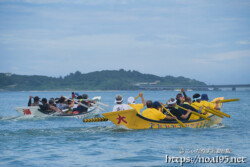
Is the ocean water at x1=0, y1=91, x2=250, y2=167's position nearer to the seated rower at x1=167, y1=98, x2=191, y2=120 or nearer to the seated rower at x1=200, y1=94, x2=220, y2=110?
the seated rower at x1=167, y1=98, x2=191, y2=120

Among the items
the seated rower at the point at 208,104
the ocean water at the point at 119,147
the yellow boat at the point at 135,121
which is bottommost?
the ocean water at the point at 119,147

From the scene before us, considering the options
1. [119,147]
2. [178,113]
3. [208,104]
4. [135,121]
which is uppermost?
[208,104]

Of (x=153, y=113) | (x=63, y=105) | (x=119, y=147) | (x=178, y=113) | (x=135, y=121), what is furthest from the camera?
(x=63, y=105)

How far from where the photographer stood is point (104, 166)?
36.2 ft

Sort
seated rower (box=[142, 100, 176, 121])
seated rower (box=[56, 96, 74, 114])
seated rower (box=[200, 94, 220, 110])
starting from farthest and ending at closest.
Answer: seated rower (box=[56, 96, 74, 114])
seated rower (box=[200, 94, 220, 110])
seated rower (box=[142, 100, 176, 121])

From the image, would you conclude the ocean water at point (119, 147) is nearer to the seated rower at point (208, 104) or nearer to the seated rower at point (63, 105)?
the seated rower at point (208, 104)

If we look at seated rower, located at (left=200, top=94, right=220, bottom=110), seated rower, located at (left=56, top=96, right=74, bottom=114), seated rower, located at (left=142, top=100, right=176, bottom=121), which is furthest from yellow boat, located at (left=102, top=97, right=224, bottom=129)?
seated rower, located at (left=56, top=96, right=74, bottom=114)

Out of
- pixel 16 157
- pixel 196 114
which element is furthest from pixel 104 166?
pixel 196 114

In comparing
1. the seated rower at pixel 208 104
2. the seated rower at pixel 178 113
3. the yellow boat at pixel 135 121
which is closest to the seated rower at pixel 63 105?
the seated rower at pixel 208 104

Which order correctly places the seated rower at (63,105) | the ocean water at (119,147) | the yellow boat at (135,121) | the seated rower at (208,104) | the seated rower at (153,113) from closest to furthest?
the ocean water at (119,147), the yellow boat at (135,121), the seated rower at (153,113), the seated rower at (208,104), the seated rower at (63,105)

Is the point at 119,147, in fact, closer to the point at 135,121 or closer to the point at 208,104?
the point at 135,121

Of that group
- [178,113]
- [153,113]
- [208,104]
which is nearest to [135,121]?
[153,113]

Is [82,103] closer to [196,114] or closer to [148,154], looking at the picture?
[196,114]

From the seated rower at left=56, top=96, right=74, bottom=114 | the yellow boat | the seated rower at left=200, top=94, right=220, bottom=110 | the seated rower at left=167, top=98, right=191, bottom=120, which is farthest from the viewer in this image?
the seated rower at left=56, top=96, right=74, bottom=114
